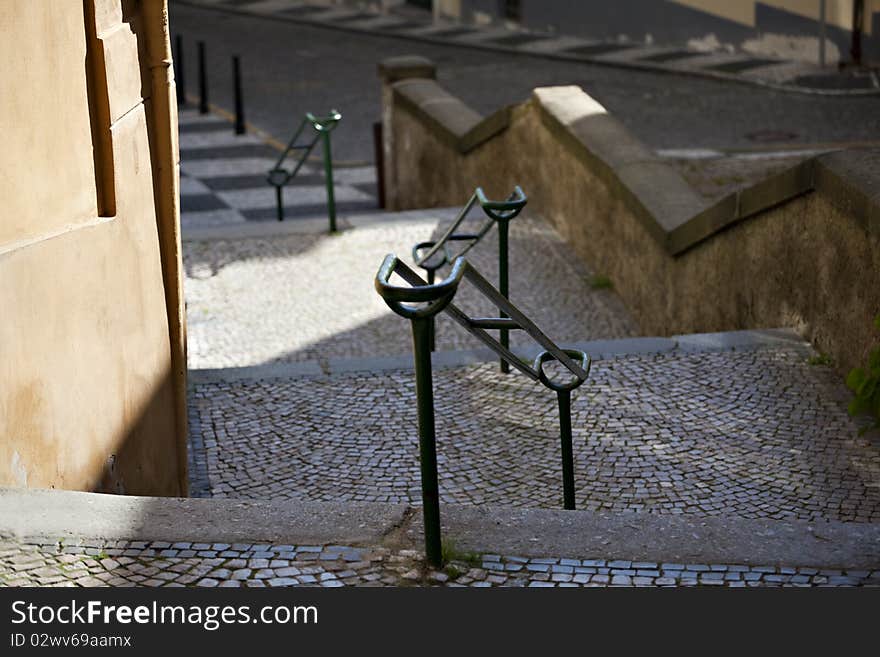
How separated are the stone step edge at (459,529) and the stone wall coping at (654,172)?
217 centimetres

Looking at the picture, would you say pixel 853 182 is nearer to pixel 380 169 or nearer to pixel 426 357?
pixel 426 357

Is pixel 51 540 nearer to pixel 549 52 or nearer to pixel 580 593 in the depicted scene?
pixel 580 593

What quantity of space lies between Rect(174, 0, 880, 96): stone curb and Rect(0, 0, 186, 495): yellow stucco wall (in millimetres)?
12261

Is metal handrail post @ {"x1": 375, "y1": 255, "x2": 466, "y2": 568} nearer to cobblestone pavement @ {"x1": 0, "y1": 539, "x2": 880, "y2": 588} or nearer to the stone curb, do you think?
cobblestone pavement @ {"x1": 0, "y1": 539, "x2": 880, "y2": 588}

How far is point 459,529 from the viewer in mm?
3947

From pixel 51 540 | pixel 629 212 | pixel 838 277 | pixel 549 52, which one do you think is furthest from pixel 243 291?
pixel 549 52

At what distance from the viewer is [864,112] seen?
15.3 m

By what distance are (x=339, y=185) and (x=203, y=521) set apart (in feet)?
34.5

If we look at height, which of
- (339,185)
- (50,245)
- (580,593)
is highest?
(50,245)

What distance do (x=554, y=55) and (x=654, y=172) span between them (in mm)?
11941

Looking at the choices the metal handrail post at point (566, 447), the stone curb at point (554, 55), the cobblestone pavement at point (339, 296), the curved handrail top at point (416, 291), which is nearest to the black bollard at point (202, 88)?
the stone curb at point (554, 55)

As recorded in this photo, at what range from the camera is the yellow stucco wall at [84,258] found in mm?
4152

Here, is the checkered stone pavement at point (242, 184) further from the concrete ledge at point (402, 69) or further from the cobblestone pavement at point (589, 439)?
the cobblestone pavement at point (589, 439)

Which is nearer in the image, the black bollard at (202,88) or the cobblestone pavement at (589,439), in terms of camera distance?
the cobblestone pavement at (589,439)
